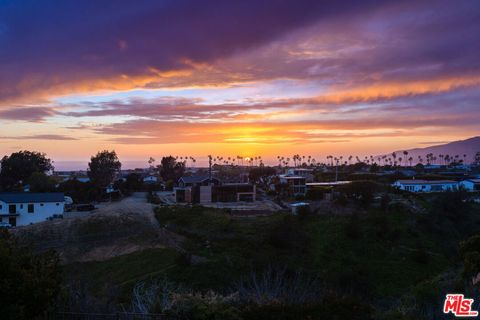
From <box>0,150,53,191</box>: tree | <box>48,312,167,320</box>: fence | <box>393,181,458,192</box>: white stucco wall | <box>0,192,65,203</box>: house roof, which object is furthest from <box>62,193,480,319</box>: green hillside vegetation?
<box>0,150,53,191</box>: tree

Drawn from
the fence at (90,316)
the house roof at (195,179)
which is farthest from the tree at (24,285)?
the house roof at (195,179)

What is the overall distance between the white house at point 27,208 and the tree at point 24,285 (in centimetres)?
3262

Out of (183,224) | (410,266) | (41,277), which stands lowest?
(410,266)

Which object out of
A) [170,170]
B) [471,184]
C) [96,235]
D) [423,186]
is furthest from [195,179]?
[471,184]

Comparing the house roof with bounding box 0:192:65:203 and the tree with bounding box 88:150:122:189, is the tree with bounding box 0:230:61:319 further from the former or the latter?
the tree with bounding box 88:150:122:189

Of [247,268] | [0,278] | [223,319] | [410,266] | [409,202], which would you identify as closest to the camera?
[0,278]

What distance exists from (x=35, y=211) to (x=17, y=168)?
96.2 feet

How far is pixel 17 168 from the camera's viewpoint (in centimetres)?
6334

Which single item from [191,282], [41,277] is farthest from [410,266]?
[41,277]

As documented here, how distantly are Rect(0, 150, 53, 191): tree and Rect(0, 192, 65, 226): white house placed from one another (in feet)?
82.9

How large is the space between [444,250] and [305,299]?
27417mm

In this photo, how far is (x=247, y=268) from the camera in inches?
1003

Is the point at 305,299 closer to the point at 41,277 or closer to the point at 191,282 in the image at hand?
the point at 41,277

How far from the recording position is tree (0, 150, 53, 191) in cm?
6241
